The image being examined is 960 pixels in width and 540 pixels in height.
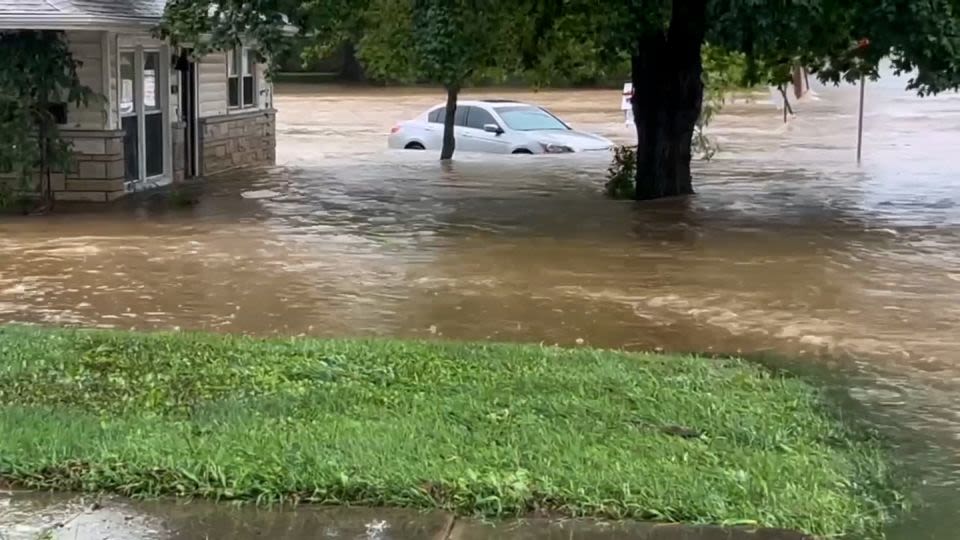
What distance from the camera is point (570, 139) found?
26500 mm

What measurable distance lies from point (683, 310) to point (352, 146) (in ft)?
64.4

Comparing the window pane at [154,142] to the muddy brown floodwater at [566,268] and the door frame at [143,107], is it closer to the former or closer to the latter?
the door frame at [143,107]

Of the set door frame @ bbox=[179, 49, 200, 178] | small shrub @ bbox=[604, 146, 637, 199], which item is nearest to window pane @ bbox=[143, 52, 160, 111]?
door frame @ bbox=[179, 49, 200, 178]

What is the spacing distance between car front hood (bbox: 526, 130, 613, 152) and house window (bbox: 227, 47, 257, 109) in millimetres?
6045

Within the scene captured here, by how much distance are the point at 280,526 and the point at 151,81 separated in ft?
47.4

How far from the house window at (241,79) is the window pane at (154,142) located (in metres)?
2.79

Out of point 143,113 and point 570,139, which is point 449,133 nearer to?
point 570,139

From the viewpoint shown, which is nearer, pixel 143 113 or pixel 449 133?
pixel 143 113

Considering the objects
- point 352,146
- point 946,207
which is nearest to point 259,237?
point 946,207

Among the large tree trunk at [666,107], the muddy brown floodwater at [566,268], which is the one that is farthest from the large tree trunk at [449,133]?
the large tree trunk at [666,107]

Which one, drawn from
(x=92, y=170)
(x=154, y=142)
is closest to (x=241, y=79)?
(x=154, y=142)

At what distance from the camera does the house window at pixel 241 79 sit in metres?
21.4

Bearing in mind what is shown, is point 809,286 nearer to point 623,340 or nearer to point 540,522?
point 623,340

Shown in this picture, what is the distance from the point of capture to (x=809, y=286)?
1122cm
